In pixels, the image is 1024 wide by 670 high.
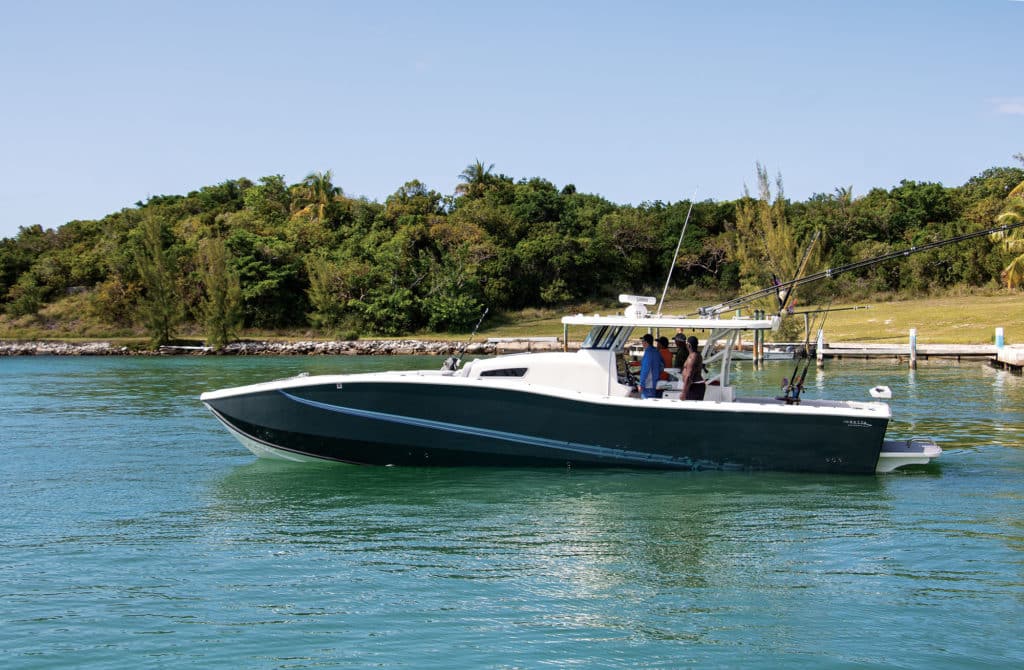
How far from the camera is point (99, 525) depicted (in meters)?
11.8

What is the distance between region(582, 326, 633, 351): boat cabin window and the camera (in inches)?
559

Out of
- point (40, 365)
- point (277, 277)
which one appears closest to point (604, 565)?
→ point (40, 365)

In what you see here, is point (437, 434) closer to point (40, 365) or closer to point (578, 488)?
point (578, 488)

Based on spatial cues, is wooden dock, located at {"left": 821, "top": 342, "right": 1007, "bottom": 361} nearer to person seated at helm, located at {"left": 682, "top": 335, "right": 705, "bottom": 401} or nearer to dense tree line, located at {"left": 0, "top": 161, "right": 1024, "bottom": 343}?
dense tree line, located at {"left": 0, "top": 161, "right": 1024, "bottom": 343}

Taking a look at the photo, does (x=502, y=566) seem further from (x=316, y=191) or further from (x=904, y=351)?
(x=316, y=191)

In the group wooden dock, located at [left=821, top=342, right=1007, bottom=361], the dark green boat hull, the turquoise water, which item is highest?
wooden dock, located at [left=821, top=342, right=1007, bottom=361]

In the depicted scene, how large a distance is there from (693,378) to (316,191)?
6718 centimetres

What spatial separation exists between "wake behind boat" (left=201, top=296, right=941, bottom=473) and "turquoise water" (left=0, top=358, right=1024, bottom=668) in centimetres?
31

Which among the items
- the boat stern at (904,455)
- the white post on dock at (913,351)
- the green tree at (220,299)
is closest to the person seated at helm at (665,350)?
the boat stern at (904,455)

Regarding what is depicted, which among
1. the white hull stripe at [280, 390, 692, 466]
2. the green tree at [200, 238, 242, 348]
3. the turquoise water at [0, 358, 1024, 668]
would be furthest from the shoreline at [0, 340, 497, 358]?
the white hull stripe at [280, 390, 692, 466]

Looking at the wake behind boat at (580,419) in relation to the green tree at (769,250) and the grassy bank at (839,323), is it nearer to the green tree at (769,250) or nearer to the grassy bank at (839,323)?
the grassy bank at (839,323)

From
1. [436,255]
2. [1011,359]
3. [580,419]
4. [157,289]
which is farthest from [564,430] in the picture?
[436,255]

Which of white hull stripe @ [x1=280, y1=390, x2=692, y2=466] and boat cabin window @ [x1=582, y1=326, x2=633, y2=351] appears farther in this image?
boat cabin window @ [x1=582, y1=326, x2=633, y2=351]

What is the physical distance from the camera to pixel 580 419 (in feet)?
45.5
